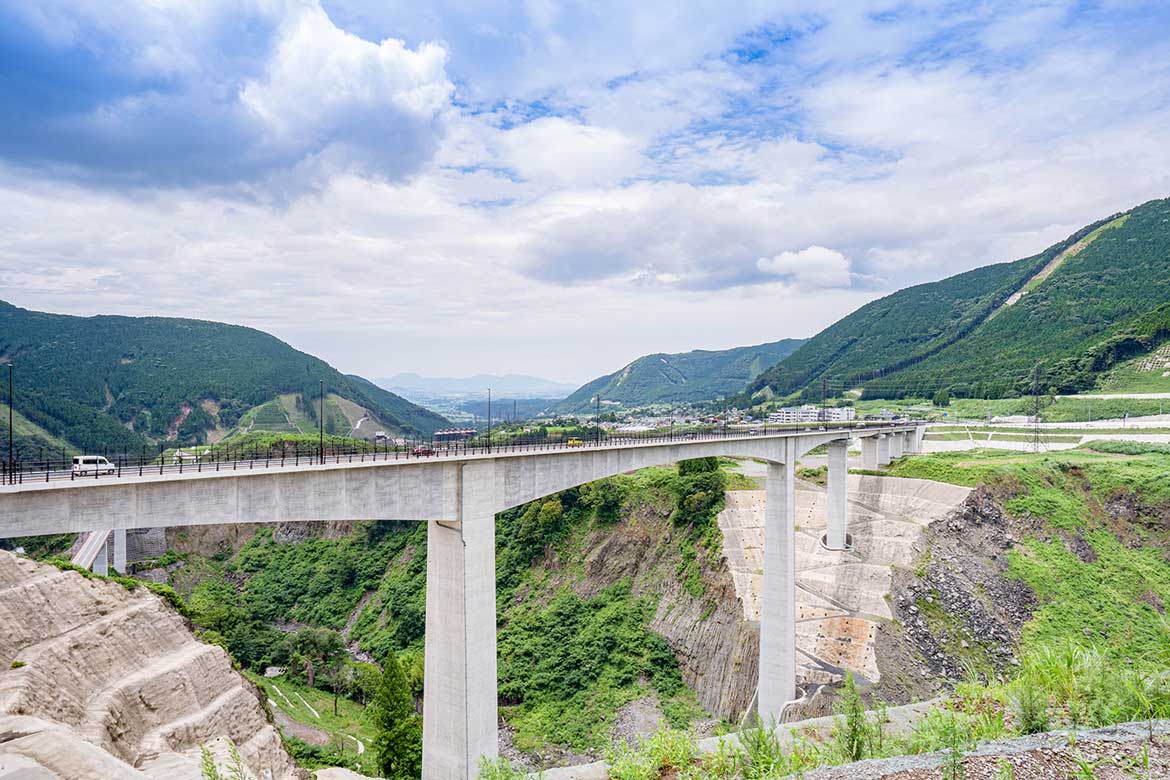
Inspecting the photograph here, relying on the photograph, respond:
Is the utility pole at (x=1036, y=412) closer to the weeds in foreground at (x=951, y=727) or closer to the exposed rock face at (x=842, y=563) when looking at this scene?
the exposed rock face at (x=842, y=563)

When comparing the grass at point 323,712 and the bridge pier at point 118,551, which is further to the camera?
the bridge pier at point 118,551

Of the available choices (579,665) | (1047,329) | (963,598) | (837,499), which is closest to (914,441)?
(837,499)

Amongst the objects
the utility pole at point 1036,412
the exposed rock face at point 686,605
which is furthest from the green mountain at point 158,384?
the utility pole at point 1036,412

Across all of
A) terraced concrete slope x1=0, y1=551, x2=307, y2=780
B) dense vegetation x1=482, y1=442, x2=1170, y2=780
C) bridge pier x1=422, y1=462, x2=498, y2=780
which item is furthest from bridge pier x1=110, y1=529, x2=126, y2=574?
dense vegetation x1=482, y1=442, x2=1170, y2=780

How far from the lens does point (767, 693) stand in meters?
38.8

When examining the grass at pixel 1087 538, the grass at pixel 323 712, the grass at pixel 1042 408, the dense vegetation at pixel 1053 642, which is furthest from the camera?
the grass at pixel 1042 408

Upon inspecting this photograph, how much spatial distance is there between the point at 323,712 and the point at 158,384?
454 feet

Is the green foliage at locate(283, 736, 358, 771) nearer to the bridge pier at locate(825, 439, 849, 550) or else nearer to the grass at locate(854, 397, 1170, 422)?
the bridge pier at locate(825, 439, 849, 550)

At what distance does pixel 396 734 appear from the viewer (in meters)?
31.1

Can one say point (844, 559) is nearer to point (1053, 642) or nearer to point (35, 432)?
point (1053, 642)

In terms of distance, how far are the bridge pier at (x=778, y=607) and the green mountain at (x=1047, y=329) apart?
80.9 meters

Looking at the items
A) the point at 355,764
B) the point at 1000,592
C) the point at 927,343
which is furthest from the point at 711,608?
the point at 927,343

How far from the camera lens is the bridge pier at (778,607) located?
38.1 m

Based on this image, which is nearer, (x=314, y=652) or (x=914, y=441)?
(x=314, y=652)
